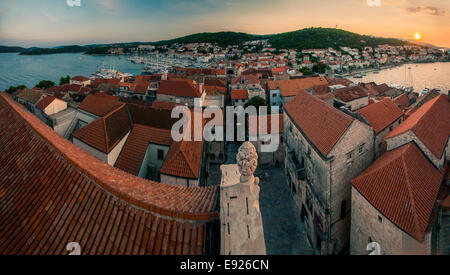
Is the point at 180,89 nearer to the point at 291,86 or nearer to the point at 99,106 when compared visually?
the point at 99,106

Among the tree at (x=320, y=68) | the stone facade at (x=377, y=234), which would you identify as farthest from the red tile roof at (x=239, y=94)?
the tree at (x=320, y=68)

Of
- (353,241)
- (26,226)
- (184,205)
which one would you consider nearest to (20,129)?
(26,226)

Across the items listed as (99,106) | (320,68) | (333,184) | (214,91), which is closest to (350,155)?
(333,184)

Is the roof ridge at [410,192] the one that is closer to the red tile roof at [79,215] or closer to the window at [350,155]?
the window at [350,155]

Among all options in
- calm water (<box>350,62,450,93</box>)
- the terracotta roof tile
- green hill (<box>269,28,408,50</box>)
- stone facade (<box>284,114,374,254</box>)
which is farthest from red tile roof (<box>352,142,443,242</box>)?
green hill (<box>269,28,408,50</box>)

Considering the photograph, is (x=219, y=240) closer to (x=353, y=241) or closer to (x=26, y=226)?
(x=26, y=226)

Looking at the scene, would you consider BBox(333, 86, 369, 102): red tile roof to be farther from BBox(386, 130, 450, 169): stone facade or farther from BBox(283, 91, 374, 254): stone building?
BBox(386, 130, 450, 169): stone facade

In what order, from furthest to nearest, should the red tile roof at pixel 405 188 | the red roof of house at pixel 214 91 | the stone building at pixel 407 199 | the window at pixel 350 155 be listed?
the red roof of house at pixel 214 91
the window at pixel 350 155
the red tile roof at pixel 405 188
the stone building at pixel 407 199
